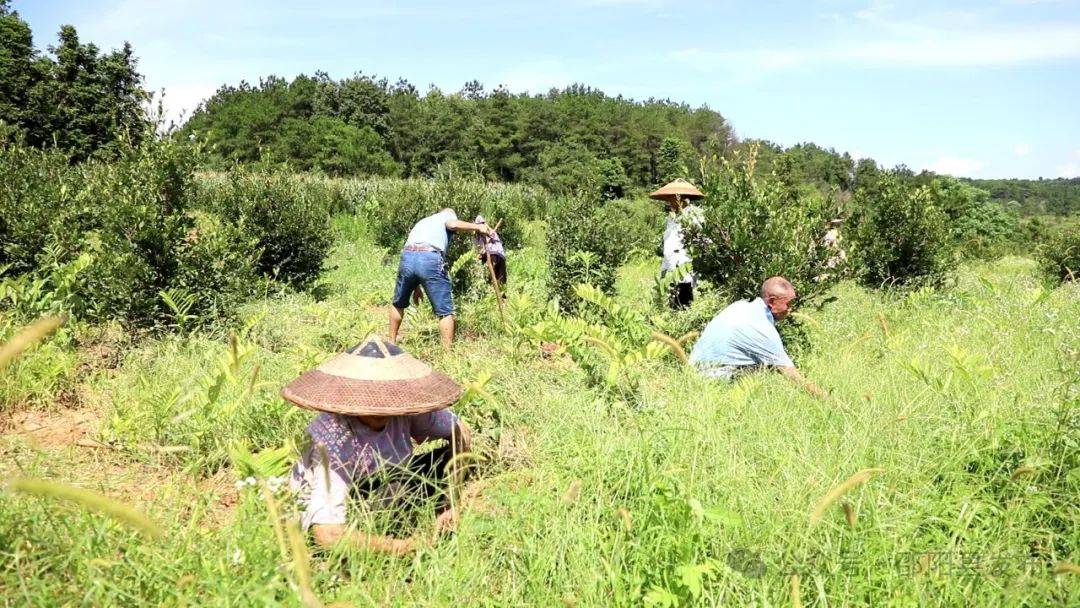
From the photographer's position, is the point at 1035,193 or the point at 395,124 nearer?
the point at 395,124

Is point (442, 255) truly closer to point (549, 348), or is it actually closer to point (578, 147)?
point (549, 348)

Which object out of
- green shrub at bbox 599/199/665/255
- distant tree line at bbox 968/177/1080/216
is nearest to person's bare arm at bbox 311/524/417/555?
green shrub at bbox 599/199/665/255

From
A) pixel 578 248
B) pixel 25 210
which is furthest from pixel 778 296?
pixel 25 210

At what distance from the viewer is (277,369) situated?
5.04 meters

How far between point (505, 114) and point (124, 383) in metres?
84.6

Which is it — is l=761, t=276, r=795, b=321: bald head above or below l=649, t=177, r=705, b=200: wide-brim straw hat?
below

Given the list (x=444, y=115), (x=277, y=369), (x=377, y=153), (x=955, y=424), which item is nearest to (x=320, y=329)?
(x=277, y=369)

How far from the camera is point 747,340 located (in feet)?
16.4

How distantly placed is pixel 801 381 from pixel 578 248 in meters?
4.84

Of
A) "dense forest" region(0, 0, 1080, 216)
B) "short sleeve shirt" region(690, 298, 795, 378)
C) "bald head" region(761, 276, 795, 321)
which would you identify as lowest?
"short sleeve shirt" region(690, 298, 795, 378)

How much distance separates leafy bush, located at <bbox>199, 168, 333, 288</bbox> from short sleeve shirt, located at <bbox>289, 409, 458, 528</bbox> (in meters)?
7.41

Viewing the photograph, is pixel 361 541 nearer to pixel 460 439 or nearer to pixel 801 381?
pixel 460 439

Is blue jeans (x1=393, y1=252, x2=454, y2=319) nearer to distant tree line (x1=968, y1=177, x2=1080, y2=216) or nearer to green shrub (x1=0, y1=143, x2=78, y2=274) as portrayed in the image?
green shrub (x1=0, y1=143, x2=78, y2=274)

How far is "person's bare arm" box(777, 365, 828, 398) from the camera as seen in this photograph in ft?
14.0
